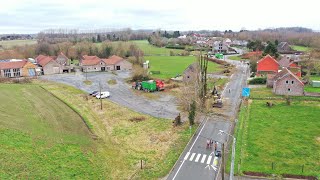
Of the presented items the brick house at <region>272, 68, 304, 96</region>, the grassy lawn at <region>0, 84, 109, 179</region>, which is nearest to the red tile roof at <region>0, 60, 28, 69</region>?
the grassy lawn at <region>0, 84, 109, 179</region>

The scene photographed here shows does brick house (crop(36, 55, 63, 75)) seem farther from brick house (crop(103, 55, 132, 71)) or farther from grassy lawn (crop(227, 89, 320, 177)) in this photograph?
grassy lawn (crop(227, 89, 320, 177))

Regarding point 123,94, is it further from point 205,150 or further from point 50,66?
point 50,66

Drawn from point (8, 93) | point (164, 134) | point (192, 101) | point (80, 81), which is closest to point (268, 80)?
point (192, 101)

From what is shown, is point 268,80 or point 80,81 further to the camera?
point 80,81

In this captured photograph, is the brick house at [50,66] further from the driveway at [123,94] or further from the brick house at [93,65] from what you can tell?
the brick house at [93,65]

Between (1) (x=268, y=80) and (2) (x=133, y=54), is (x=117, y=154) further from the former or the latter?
(2) (x=133, y=54)

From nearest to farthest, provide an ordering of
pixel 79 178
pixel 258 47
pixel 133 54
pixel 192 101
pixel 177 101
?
pixel 79 178
pixel 192 101
pixel 177 101
pixel 133 54
pixel 258 47
